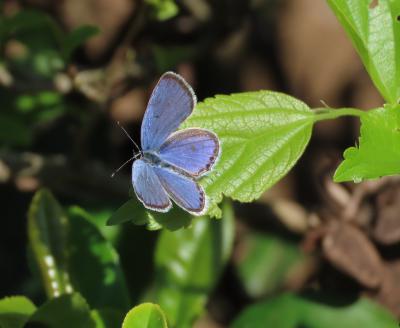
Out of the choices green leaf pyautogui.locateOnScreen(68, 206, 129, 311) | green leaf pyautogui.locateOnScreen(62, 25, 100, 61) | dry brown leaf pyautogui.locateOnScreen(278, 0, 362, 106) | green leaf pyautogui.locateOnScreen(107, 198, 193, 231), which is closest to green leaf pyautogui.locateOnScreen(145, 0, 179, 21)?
green leaf pyautogui.locateOnScreen(62, 25, 100, 61)

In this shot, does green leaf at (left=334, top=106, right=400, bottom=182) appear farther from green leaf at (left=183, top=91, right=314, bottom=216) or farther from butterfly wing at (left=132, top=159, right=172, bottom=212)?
butterfly wing at (left=132, top=159, right=172, bottom=212)

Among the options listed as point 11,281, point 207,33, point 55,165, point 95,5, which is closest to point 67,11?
point 95,5

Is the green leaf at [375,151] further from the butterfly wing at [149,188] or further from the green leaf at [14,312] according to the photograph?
the green leaf at [14,312]

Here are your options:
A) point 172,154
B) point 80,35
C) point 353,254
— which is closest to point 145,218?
point 172,154

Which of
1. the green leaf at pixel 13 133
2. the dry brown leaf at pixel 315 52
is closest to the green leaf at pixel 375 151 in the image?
the green leaf at pixel 13 133

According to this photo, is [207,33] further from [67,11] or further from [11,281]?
[11,281]
